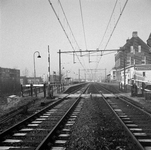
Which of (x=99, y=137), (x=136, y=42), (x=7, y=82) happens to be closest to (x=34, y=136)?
(x=99, y=137)

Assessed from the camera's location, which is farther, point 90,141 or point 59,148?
point 90,141

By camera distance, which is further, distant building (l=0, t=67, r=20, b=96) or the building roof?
the building roof

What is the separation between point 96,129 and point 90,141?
116cm

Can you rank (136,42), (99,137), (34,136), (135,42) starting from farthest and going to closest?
(135,42), (136,42), (34,136), (99,137)

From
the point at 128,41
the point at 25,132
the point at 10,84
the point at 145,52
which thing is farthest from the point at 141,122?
the point at 128,41

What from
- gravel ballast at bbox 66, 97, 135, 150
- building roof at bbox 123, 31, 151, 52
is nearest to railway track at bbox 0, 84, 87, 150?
gravel ballast at bbox 66, 97, 135, 150

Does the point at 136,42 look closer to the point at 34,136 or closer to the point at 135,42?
the point at 135,42

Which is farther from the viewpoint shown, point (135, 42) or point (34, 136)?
point (135, 42)

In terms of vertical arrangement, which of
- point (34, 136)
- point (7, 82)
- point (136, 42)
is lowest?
point (34, 136)

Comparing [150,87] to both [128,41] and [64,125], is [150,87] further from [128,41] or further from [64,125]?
[128,41]

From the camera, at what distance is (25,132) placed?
5914 millimetres

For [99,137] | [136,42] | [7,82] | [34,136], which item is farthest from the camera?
[136,42]

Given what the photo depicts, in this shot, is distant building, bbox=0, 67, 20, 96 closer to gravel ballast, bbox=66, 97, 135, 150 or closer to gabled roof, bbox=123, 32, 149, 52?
gravel ballast, bbox=66, 97, 135, 150

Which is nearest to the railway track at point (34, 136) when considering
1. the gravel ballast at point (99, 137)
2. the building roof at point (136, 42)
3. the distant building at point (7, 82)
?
the gravel ballast at point (99, 137)
